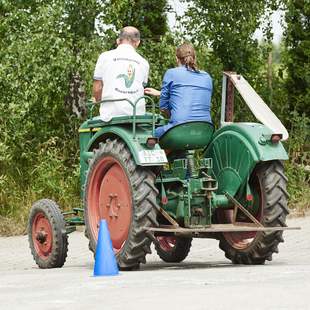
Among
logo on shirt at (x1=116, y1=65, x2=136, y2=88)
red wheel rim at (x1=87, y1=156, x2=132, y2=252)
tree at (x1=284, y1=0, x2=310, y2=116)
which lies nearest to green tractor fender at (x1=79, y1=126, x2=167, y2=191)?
red wheel rim at (x1=87, y1=156, x2=132, y2=252)

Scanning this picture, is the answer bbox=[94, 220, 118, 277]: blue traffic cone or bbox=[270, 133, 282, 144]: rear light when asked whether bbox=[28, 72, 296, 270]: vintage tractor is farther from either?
bbox=[94, 220, 118, 277]: blue traffic cone

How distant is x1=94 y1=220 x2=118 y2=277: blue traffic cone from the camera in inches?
421

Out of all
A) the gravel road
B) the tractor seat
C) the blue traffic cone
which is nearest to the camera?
the gravel road

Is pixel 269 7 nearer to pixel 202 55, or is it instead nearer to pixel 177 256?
pixel 202 55

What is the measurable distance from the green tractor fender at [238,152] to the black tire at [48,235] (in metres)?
1.61

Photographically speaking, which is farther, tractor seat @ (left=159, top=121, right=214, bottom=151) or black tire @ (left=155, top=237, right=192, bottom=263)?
black tire @ (left=155, top=237, right=192, bottom=263)

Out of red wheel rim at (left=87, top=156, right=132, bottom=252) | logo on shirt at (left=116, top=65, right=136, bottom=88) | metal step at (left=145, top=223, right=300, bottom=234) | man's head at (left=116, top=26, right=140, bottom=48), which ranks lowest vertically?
metal step at (left=145, top=223, right=300, bottom=234)

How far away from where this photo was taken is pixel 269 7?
20.5 m

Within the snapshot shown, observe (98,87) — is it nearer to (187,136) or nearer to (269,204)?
(187,136)

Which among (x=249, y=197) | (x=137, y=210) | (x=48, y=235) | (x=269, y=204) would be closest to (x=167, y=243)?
(x=48, y=235)

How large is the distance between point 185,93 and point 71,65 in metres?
6.81

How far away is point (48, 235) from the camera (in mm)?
12422

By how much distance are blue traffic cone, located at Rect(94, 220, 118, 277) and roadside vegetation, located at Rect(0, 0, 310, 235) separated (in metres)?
7.04

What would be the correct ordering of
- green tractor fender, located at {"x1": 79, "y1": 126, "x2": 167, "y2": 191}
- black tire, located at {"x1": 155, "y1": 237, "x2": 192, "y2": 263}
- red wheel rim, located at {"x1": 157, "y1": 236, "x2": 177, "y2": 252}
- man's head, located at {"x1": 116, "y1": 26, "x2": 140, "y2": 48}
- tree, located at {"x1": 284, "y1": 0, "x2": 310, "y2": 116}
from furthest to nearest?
tree, located at {"x1": 284, "y1": 0, "x2": 310, "y2": 116} < red wheel rim, located at {"x1": 157, "y1": 236, "x2": 177, "y2": 252} < black tire, located at {"x1": 155, "y1": 237, "x2": 192, "y2": 263} < man's head, located at {"x1": 116, "y1": 26, "x2": 140, "y2": 48} < green tractor fender, located at {"x1": 79, "y1": 126, "x2": 167, "y2": 191}
